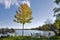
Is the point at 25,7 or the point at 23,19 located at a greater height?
the point at 25,7

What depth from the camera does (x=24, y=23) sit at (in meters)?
31.1

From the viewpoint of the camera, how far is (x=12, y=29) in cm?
2927

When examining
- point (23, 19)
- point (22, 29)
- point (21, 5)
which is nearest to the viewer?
point (22, 29)

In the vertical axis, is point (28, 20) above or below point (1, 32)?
above

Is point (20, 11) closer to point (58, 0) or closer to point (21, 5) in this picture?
point (21, 5)

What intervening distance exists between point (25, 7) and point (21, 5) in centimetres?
111

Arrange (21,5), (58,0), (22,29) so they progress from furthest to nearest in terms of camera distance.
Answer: (21,5) → (22,29) → (58,0)

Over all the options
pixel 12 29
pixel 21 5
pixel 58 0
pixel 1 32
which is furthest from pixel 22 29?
→ pixel 58 0

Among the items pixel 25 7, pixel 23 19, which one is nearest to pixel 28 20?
pixel 23 19

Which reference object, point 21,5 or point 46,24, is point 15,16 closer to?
point 21,5

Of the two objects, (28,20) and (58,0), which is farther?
(28,20)

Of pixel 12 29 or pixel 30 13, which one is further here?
pixel 30 13

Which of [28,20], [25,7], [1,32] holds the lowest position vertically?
[1,32]

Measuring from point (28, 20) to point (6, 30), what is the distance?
4.29m
